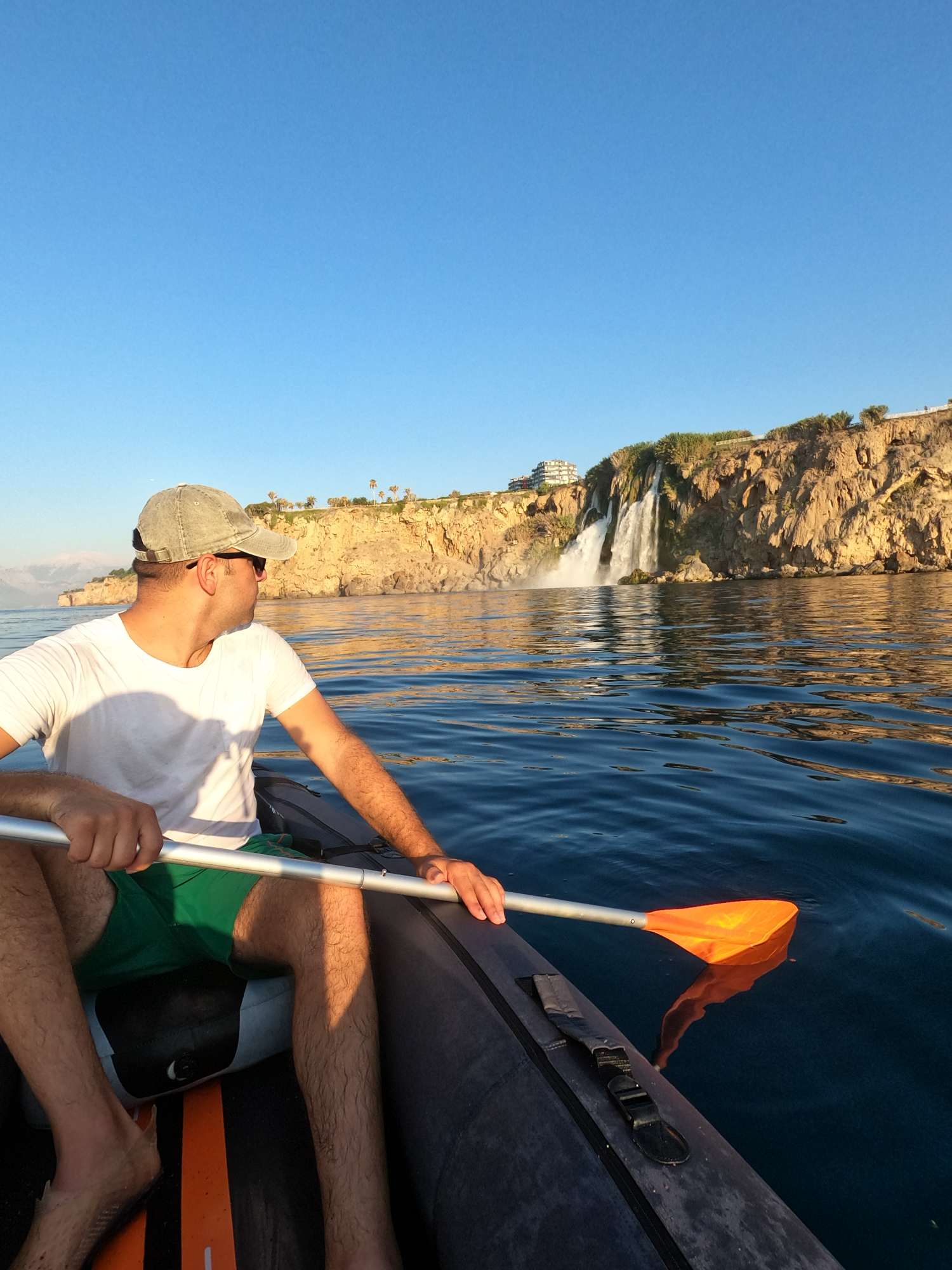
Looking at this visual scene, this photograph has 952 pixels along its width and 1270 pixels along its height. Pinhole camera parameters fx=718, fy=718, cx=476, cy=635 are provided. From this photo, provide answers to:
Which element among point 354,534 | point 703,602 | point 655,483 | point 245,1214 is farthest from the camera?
point 354,534

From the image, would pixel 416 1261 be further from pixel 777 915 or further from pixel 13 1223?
pixel 777 915

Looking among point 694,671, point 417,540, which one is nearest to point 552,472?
point 417,540

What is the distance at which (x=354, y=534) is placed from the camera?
57.2 m

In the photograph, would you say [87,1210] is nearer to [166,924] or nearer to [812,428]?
[166,924]

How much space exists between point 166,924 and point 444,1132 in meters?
0.93

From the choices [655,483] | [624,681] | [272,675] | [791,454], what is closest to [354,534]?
[655,483]

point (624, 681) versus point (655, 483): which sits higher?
point (655, 483)

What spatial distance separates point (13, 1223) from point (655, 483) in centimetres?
4580

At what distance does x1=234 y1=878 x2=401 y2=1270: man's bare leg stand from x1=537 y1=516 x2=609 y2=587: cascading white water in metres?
42.4

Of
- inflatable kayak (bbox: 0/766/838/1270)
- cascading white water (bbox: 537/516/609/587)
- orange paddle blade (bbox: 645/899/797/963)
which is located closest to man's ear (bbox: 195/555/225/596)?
inflatable kayak (bbox: 0/766/838/1270)

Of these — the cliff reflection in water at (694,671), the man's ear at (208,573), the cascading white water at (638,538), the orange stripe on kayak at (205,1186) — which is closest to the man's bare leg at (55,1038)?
the orange stripe on kayak at (205,1186)

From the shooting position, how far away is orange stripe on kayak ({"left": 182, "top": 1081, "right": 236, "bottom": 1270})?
1.44 meters

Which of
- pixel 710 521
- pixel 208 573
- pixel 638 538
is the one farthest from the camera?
pixel 638 538

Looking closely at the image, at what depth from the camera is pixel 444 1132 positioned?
1488 millimetres
